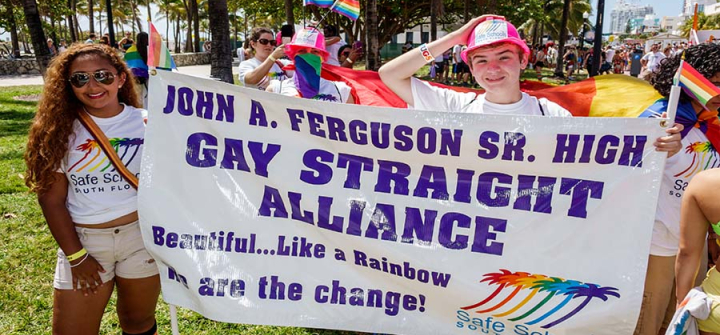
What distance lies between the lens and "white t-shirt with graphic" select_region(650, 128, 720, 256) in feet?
7.74

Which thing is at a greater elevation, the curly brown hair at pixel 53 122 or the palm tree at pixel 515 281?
the curly brown hair at pixel 53 122

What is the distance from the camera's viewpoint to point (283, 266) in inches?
96.8

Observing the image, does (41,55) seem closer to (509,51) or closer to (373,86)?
(373,86)

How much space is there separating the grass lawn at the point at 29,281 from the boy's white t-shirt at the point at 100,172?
1403 millimetres

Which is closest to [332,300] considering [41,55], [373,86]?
[373,86]

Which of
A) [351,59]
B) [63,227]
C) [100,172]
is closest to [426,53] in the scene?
[100,172]

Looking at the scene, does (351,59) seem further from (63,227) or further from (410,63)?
(63,227)

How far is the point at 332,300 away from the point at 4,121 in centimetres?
1065

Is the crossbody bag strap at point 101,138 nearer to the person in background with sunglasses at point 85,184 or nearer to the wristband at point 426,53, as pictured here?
the person in background with sunglasses at point 85,184

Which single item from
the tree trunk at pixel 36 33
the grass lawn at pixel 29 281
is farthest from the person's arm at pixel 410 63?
the tree trunk at pixel 36 33

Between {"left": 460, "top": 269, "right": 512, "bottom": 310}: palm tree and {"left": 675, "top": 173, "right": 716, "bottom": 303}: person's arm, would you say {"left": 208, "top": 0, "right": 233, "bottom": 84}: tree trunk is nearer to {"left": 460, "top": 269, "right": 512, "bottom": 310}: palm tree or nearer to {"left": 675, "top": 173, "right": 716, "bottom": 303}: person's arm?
{"left": 460, "top": 269, "right": 512, "bottom": 310}: palm tree

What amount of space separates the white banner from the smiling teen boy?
0.71ft

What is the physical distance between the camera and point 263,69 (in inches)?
185

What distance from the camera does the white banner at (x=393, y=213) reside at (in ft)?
7.32
